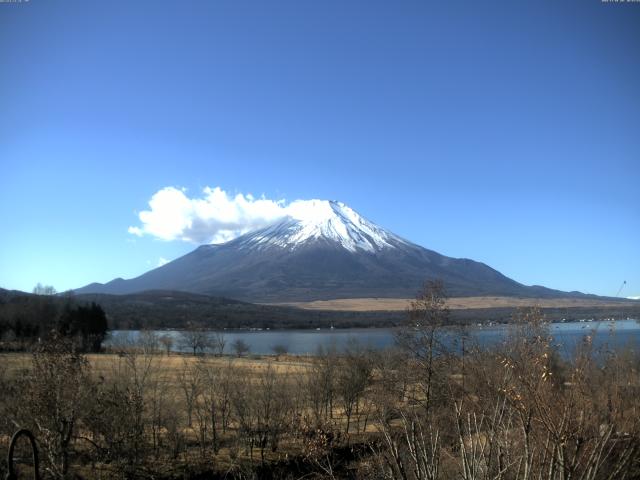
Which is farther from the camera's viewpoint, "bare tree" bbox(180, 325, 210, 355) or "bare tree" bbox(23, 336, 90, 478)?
"bare tree" bbox(180, 325, 210, 355)

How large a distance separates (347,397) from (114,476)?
17318 mm

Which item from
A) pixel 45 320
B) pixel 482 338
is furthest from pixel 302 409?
pixel 45 320

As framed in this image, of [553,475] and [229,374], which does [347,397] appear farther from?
[553,475]

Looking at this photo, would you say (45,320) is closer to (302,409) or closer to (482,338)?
(302,409)

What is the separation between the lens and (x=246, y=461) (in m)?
26.8

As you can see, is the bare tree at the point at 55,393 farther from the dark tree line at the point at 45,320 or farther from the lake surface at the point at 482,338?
the dark tree line at the point at 45,320

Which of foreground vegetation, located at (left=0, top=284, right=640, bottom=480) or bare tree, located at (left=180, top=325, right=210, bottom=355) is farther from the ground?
foreground vegetation, located at (left=0, top=284, right=640, bottom=480)

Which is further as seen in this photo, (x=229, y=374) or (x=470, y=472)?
(x=229, y=374)

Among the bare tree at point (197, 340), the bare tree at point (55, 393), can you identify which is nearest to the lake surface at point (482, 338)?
the bare tree at point (197, 340)

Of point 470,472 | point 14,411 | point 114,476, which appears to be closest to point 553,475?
point 470,472

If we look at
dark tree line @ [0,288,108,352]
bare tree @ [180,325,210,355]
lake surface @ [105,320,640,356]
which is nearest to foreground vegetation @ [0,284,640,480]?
lake surface @ [105,320,640,356]

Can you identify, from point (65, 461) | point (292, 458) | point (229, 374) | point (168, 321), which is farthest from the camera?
point (168, 321)

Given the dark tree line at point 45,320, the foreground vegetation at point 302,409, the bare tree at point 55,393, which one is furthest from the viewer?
the dark tree line at point 45,320

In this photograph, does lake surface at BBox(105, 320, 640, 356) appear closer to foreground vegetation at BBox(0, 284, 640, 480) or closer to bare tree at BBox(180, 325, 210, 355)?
foreground vegetation at BBox(0, 284, 640, 480)
